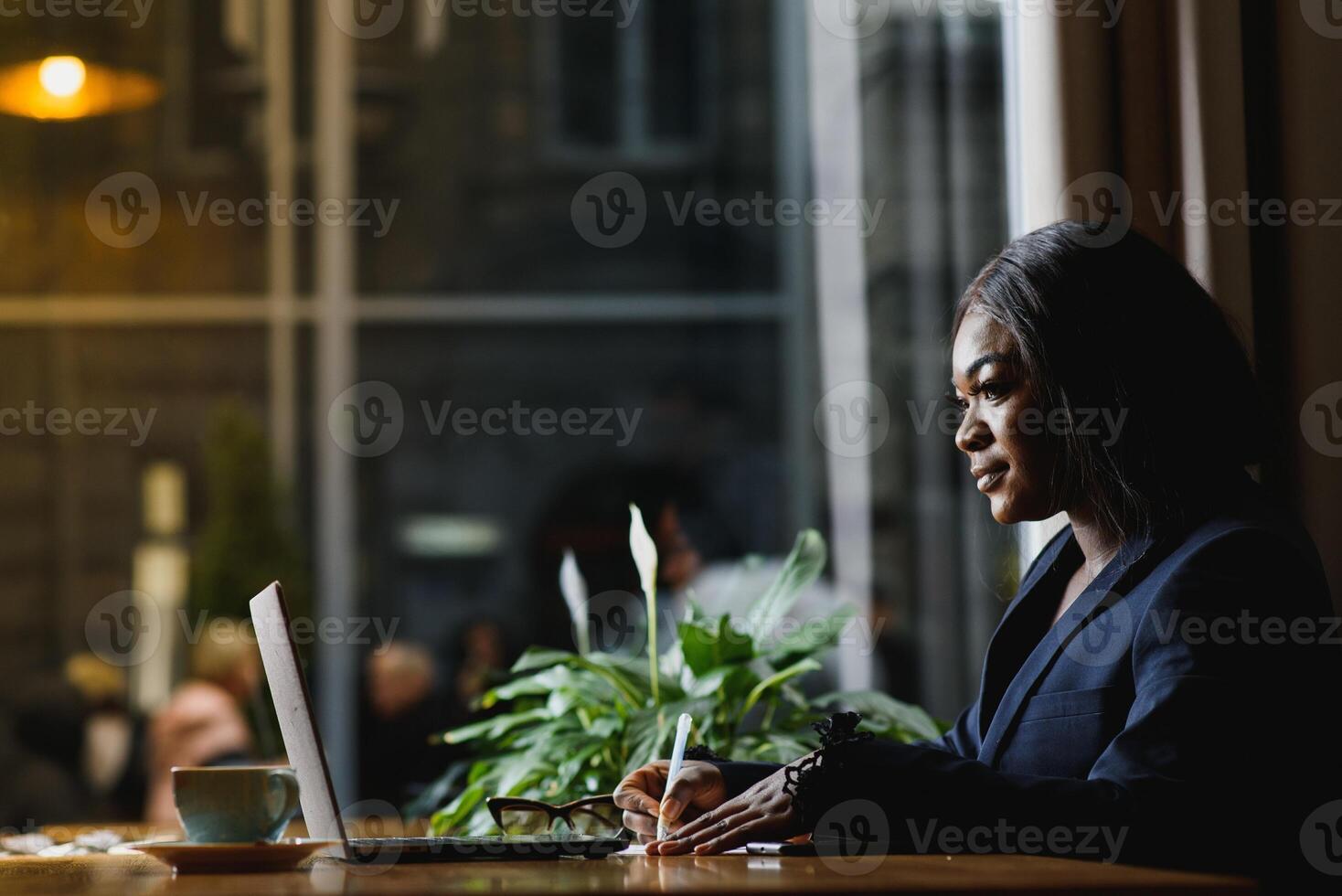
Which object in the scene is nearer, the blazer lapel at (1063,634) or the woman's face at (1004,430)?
the blazer lapel at (1063,634)

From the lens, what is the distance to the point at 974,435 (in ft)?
5.88

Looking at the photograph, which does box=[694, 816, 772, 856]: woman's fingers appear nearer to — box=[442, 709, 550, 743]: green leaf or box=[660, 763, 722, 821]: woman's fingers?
box=[660, 763, 722, 821]: woman's fingers

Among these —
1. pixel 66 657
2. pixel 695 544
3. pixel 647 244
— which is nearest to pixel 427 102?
pixel 647 244

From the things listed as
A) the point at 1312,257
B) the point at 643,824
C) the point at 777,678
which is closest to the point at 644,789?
the point at 643,824

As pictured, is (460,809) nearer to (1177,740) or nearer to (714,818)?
(714,818)

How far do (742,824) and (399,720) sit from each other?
14.3ft

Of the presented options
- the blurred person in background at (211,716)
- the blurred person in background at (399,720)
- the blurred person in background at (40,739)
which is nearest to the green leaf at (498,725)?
the blurred person in background at (211,716)

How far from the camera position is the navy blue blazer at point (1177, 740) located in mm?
1302

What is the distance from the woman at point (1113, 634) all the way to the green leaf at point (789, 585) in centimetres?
41

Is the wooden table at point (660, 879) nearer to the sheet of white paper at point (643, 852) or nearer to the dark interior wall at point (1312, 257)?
the sheet of white paper at point (643, 852)

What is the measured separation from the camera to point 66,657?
19.7 feet

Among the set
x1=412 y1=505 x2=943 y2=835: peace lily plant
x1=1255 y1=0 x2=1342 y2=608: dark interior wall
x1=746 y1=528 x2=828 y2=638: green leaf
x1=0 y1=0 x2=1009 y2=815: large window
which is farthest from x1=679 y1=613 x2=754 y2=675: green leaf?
x1=0 y1=0 x2=1009 y2=815: large window

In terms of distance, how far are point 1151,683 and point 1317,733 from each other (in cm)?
19

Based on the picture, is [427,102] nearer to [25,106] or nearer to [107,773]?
[25,106]
